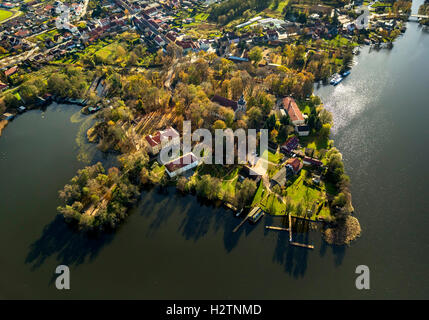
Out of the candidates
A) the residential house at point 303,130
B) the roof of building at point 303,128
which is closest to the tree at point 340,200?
the residential house at point 303,130

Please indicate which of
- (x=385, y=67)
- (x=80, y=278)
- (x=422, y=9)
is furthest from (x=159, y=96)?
(x=422, y=9)

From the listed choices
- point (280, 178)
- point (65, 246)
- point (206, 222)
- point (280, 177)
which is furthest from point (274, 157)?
point (65, 246)

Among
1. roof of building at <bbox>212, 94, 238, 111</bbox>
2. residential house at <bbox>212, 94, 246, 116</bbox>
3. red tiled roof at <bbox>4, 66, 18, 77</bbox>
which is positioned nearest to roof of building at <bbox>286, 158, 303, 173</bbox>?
residential house at <bbox>212, 94, 246, 116</bbox>

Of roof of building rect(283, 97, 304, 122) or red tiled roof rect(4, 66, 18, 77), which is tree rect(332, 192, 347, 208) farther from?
red tiled roof rect(4, 66, 18, 77)

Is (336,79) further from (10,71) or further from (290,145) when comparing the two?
(10,71)

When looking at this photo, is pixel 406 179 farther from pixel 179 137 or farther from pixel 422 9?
pixel 422 9
